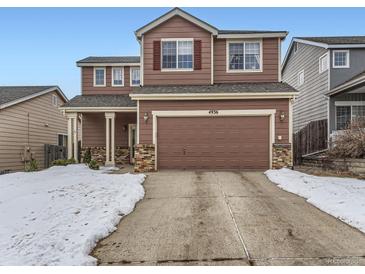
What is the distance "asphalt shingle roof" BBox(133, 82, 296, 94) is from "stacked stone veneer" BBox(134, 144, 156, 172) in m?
2.08

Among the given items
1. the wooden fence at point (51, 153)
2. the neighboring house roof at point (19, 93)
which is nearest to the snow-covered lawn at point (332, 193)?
the neighboring house roof at point (19, 93)

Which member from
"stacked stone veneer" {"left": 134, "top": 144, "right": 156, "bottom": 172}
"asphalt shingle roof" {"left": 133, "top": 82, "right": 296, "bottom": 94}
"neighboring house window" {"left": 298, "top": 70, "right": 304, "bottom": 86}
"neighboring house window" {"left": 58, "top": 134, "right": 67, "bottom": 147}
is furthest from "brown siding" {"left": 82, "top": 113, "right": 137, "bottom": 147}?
"neighboring house window" {"left": 298, "top": 70, "right": 304, "bottom": 86}

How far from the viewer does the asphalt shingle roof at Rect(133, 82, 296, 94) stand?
12.9 metres

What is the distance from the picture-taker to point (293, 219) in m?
6.14

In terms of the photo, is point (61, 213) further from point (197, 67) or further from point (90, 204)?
point (197, 67)

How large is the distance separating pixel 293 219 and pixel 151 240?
2.67 metres

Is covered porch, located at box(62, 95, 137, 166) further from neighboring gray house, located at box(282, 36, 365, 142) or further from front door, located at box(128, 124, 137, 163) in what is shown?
neighboring gray house, located at box(282, 36, 365, 142)

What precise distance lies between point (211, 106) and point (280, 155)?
10.3 feet

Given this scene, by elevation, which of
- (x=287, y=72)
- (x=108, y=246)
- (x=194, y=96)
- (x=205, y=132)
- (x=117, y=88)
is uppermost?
(x=287, y=72)

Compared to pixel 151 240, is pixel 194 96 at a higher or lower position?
higher

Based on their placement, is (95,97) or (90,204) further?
(95,97)

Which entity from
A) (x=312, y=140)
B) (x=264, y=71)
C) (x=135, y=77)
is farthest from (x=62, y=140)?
(x=312, y=140)

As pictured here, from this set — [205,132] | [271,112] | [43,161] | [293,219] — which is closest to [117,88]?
[43,161]
